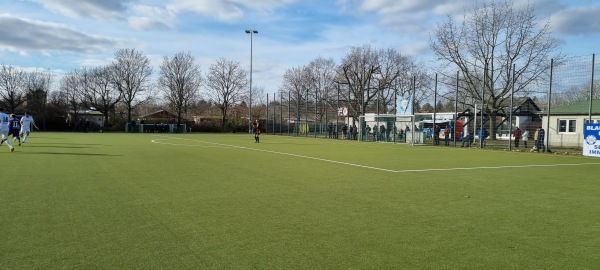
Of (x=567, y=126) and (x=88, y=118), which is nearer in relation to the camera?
(x=567, y=126)

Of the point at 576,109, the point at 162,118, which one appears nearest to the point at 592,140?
the point at 576,109

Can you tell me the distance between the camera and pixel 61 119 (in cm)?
5434

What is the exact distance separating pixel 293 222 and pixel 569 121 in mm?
31265

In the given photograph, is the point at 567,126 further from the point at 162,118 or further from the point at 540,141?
the point at 162,118

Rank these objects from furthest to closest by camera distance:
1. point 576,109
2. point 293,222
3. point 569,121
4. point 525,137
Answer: point 569,121 → point 576,109 → point 525,137 → point 293,222

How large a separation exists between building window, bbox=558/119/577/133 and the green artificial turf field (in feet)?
73.1

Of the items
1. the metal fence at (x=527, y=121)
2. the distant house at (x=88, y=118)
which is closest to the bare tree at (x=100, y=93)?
the distant house at (x=88, y=118)

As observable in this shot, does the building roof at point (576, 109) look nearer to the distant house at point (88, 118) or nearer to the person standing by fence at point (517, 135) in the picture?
the person standing by fence at point (517, 135)

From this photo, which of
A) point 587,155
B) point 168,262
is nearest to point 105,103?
point 587,155

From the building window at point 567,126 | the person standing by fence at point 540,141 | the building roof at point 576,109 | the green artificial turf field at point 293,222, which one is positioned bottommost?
the green artificial turf field at point 293,222

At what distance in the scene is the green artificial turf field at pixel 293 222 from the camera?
168 inches

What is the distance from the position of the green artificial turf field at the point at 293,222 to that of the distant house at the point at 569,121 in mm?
17543

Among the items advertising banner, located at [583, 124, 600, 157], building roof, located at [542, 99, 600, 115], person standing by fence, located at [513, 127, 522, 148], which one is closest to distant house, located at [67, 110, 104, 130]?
person standing by fence, located at [513, 127, 522, 148]

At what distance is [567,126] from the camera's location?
99.2 feet
